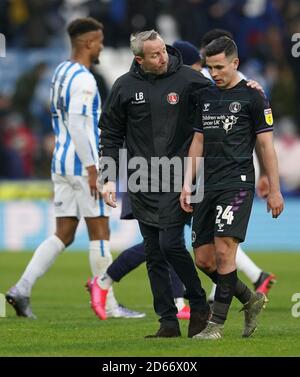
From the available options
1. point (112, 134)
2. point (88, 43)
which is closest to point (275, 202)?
point (112, 134)

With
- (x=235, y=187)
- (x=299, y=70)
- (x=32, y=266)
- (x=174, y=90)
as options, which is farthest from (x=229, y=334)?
(x=299, y=70)

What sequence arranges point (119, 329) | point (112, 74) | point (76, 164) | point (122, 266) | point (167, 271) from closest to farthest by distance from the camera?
point (167, 271) < point (119, 329) < point (122, 266) < point (76, 164) < point (112, 74)

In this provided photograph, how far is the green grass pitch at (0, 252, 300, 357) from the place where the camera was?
25.8 feet

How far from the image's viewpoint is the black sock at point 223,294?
838cm

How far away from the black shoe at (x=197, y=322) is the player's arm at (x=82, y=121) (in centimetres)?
237

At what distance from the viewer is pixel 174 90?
28.4 feet

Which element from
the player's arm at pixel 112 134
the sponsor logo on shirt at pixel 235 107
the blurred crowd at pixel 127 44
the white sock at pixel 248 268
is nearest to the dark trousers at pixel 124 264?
the white sock at pixel 248 268

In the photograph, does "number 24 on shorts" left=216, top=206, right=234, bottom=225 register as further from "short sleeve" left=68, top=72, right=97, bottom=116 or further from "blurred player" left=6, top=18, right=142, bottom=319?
"short sleeve" left=68, top=72, right=97, bottom=116

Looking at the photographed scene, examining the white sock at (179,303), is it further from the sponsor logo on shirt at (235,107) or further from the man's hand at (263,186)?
the sponsor logo on shirt at (235,107)

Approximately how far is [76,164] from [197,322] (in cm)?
273

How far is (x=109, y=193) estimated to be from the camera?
8836 millimetres

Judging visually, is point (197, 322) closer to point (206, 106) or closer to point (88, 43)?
point (206, 106)

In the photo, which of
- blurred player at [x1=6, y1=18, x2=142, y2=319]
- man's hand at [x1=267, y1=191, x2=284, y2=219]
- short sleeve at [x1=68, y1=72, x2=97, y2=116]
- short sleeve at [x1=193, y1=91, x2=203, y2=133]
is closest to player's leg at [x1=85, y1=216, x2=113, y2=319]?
blurred player at [x1=6, y1=18, x2=142, y2=319]

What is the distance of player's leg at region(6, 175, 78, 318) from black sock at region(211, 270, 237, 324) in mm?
2762
